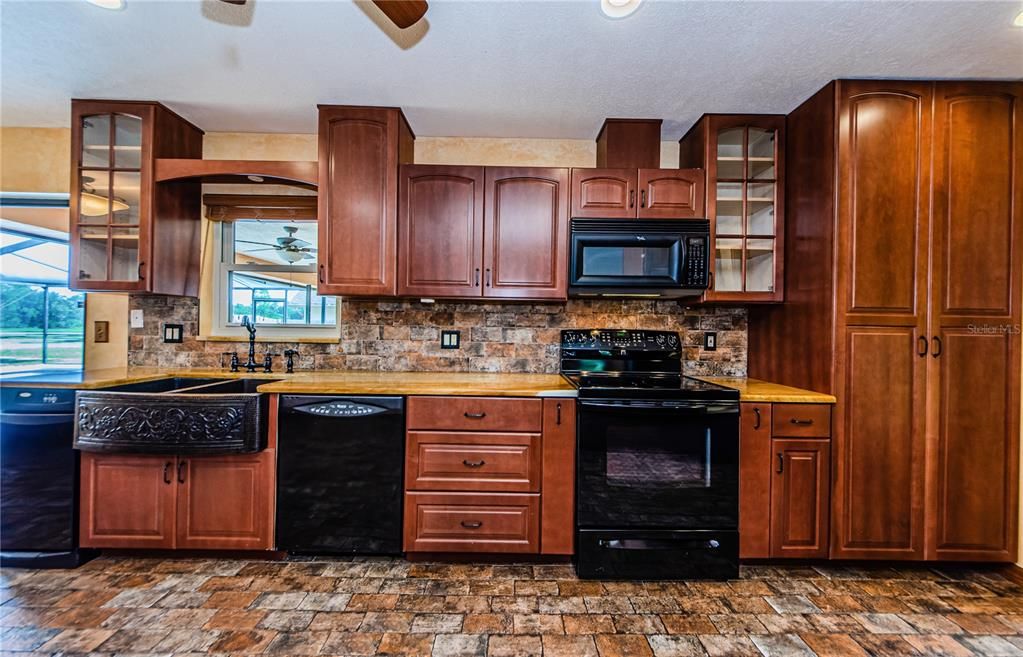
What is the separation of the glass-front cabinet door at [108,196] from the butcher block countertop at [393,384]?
54cm

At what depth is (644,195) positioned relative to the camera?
252cm

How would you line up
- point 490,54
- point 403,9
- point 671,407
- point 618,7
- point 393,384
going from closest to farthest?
point 403,9 → point 618,7 → point 490,54 → point 671,407 → point 393,384

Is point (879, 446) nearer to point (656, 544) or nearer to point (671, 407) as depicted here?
point (671, 407)

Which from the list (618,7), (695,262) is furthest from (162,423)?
(695,262)

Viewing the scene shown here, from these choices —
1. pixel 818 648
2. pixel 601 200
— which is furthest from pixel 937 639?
pixel 601 200

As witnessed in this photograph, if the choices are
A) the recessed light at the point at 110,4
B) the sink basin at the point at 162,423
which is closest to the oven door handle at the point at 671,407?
the sink basin at the point at 162,423

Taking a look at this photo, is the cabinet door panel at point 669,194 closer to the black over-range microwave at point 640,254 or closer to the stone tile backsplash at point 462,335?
the black over-range microwave at point 640,254

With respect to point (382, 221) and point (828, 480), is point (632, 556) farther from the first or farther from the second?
point (382, 221)

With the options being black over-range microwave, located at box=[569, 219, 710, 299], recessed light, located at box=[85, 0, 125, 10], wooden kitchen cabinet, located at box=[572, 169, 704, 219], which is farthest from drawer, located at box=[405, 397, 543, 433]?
recessed light, located at box=[85, 0, 125, 10]

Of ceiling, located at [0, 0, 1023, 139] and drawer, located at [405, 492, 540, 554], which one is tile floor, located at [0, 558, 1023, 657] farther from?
ceiling, located at [0, 0, 1023, 139]

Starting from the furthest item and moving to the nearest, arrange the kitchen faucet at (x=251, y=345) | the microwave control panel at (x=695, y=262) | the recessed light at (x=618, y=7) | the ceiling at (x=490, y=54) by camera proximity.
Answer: the kitchen faucet at (x=251, y=345), the microwave control panel at (x=695, y=262), the ceiling at (x=490, y=54), the recessed light at (x=618, y=7)

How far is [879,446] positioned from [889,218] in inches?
44.4

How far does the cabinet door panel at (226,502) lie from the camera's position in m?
2.18

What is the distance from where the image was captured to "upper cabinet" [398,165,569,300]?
2.54 metres
